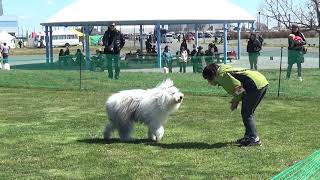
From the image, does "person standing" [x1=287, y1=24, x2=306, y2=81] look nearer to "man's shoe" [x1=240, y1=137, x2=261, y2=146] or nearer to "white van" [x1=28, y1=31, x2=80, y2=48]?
"man's shoe" [x1=240, y1=137, x2=261, y2=146]

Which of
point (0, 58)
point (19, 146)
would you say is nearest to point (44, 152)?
point (19, 146)

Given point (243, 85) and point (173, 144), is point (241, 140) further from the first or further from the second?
point (173, 144)

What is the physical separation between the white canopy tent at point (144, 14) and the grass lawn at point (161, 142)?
15.6 meters

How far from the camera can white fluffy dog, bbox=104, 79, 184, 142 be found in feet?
29.1

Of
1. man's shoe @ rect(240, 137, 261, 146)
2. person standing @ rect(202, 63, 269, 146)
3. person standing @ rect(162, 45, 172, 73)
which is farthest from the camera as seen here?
person standing @ rect(162, 45, 172, 73)

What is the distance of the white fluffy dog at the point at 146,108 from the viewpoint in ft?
29.1

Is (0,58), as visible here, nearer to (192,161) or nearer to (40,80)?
(40,80)

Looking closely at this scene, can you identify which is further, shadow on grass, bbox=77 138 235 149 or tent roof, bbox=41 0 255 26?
tent roof, bbox=41 0 255 26

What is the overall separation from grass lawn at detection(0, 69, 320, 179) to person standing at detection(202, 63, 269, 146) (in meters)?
0.34

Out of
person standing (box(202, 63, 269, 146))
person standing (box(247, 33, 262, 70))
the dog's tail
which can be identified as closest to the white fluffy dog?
the dog's tail

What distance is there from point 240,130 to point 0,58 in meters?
23.8

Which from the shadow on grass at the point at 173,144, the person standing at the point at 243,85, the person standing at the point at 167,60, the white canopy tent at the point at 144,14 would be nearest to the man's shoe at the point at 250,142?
the person standing at the point at 243,85

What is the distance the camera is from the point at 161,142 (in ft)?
31.6

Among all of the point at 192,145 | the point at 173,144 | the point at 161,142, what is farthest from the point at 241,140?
the point at 161,142
